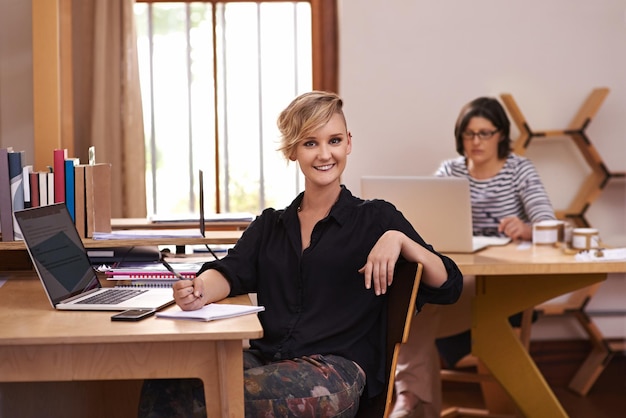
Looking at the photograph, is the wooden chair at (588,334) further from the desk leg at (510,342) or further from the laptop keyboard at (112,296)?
the laptop keyboard at (112,296)

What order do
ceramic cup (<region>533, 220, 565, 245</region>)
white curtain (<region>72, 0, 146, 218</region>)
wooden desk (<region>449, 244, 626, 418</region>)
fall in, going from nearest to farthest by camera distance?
wooden desk (<region>449, 244, 626, 418</region>), ceramic cup (<region>533, 220, 565, 245</region>), white curtain (<region>72, 0, 146, 218</region>)

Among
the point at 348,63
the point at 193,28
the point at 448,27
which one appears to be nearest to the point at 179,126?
the point at 193,28

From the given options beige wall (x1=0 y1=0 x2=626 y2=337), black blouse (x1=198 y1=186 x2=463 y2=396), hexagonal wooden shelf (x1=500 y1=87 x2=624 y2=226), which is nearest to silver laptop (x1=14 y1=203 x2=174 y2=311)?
black blouse (x1=198 y1=186 x2=463 y2=396)

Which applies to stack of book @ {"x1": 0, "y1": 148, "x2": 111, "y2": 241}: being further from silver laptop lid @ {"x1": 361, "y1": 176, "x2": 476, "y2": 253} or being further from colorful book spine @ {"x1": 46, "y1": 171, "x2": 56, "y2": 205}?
silver laptop lid @ {"x1": 361, "y1": 176, "x2": 476, "y2": 253}

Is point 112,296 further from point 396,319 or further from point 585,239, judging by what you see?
point 585,239

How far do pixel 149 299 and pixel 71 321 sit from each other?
25cm

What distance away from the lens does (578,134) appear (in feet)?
14.2

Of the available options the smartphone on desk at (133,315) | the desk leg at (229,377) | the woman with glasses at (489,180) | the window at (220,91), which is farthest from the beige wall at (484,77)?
the desk leg at (229,377)

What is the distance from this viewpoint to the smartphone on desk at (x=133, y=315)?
1.96 m

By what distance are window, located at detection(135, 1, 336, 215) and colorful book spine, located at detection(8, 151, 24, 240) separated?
5.61 ft

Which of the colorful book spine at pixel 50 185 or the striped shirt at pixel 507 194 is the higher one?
the colorful book spine at pixel 50 185

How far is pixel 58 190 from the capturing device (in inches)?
109

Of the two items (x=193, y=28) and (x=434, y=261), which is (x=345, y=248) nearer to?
(x=434, y=261)

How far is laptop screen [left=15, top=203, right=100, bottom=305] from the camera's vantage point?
7.20ft
